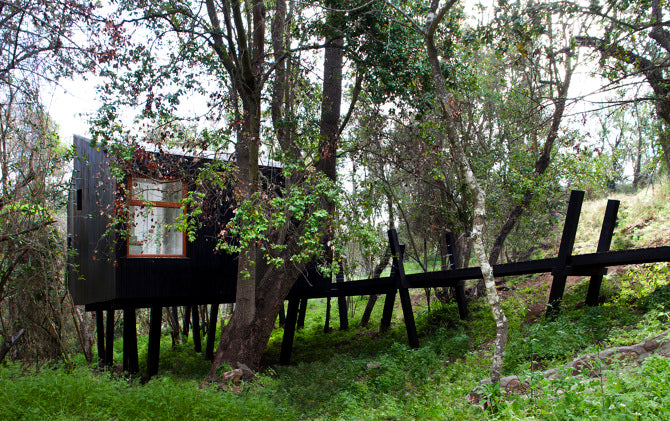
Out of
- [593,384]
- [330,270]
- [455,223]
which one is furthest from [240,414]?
[455,223]

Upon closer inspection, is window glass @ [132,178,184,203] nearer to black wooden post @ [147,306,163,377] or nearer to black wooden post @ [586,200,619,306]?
black wooden post @ [147,306,163,377]

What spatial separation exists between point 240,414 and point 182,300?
21.2ft

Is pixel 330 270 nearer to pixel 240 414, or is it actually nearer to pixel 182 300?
pixel 240 414

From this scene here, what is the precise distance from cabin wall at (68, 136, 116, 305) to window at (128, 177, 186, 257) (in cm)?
49

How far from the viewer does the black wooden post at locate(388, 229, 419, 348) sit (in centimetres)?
1173

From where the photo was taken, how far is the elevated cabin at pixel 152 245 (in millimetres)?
11469

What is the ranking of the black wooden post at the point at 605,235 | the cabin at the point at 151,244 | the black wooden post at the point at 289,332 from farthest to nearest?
the black wooden post at the point at 289,332 < the cabin at the point at 151,244 < the black wooden post at the point at 605,235

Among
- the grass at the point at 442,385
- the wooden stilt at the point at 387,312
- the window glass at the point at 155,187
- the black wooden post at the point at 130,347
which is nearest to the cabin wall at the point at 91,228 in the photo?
the window glass at the point at 155,187

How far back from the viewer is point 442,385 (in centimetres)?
809

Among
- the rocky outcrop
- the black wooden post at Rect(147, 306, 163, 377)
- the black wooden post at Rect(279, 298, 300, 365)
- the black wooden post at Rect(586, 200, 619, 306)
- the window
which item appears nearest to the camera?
the rocky outcrop

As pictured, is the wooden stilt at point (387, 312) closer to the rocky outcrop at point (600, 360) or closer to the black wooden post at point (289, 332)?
the black wooden post at point (289, 332)

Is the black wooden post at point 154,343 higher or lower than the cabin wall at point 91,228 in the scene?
lower

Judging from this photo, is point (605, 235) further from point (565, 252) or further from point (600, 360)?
point (600, 360)

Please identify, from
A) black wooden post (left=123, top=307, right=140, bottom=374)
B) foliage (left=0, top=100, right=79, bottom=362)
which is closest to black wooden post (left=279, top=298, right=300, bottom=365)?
black wooden post (left=123, top=307, right=140, bottom=374)
